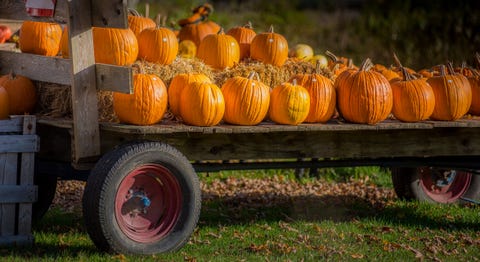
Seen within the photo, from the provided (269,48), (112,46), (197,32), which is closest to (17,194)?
(112,46)

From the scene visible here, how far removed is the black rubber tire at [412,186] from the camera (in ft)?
25.3

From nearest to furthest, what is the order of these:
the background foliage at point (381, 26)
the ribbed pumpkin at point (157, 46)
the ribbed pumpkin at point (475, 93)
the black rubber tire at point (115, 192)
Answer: the black rubber tire at point (115, 192) → the ribbed pumpkin at point (157, 46) → the ribbed pumpkin at point (475, 93) → the background foliage at point (381, 26)

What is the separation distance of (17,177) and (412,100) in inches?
114

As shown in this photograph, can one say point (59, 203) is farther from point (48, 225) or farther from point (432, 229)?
point (432, 229)

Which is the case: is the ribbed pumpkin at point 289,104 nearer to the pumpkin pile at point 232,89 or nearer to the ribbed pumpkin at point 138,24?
the pumpkin pile at point 232,89

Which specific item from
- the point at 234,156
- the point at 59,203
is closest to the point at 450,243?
the point at 234,156

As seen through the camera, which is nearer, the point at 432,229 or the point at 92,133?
the point at 92,133

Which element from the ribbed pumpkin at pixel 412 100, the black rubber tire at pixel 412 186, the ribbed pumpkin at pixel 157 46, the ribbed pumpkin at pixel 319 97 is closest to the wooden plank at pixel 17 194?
the ribbed pumpkin at pixel 157 46

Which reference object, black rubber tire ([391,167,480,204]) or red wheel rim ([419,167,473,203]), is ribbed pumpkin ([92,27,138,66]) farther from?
red wheel rim ([419,167,473,203])

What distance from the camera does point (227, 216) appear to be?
7066mm

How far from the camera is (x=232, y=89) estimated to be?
19.7 feet

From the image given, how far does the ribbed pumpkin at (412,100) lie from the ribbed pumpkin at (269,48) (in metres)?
1.08

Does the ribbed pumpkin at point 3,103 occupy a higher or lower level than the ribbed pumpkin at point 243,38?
lower

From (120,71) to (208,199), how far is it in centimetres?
252
